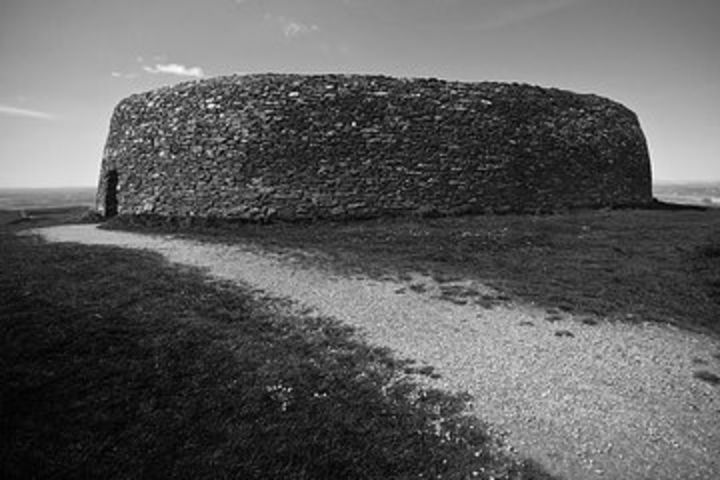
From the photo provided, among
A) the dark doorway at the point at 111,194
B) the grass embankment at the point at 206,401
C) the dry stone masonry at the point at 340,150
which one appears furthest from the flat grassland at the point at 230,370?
the dark doorway at the point at 111,194

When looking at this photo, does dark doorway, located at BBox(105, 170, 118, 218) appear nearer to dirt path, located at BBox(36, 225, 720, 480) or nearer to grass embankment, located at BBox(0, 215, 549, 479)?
A: grass embankment, located at BBox(0, 215, 549, 479)

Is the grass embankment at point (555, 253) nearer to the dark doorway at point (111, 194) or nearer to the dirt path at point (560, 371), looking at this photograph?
the dirt path at point (560, 371)

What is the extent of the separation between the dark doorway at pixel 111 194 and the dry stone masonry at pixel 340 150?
27cm

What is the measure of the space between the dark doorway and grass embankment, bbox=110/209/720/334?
2971 millimetres

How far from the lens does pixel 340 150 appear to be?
59.3ft

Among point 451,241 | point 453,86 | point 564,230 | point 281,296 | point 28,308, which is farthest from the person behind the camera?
point 453,86

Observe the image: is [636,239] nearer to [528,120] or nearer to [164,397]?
[528,120]

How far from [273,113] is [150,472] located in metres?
16.4

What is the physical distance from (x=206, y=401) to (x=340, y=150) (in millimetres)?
14240

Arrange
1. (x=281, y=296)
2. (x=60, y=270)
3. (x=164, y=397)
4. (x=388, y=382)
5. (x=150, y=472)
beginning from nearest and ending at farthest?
1. (x=150, y=472)
2. (x=164, y=397)
3. (x=388, y=382)
4. (x=281, y=296)
5. (x=60, y=270)

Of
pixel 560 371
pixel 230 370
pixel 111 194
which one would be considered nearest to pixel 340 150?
pixel 111 194

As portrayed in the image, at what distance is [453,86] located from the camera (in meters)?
19.9

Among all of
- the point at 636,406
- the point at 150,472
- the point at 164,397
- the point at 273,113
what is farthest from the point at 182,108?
the point at 636,406

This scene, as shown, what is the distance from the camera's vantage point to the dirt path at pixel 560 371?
4742 mm
